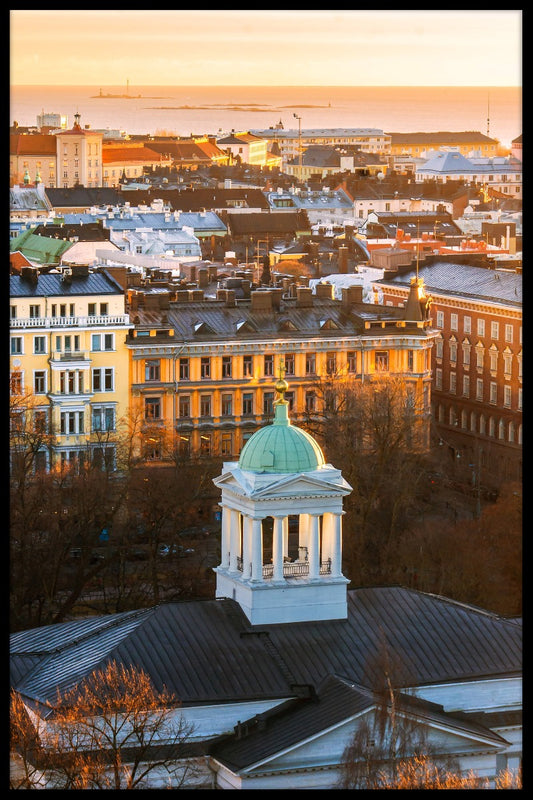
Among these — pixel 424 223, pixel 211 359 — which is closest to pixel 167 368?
pixel 211 359

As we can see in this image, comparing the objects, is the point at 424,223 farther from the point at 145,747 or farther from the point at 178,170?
the point at 145,747

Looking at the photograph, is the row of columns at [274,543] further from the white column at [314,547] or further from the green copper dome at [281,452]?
the green copper dome at [281,452]

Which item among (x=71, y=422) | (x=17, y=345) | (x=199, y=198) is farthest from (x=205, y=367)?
(x=199, y=198)

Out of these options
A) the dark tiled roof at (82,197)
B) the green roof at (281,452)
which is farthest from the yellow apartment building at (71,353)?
the dark tiled roof at (82,197)

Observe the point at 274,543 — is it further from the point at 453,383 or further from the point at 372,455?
the point at 453,383

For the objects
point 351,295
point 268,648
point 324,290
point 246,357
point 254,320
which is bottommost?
point 268,648
